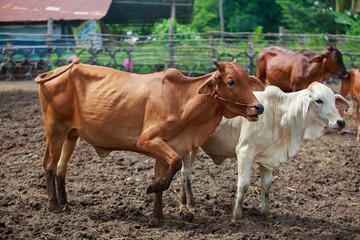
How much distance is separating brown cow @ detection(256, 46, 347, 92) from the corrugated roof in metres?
14.0

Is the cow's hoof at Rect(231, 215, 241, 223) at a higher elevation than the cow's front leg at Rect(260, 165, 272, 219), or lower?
lower

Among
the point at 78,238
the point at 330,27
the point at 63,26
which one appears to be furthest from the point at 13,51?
the point at 330,27

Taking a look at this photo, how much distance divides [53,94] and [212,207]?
95.2 inches

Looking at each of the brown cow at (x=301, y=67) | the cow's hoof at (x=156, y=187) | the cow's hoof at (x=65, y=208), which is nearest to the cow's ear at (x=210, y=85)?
the cow's hoof at (x=156, y=187)

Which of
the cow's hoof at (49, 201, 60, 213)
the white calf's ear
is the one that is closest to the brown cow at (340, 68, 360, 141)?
the white calf's ear

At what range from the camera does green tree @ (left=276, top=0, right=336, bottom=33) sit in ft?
93.2

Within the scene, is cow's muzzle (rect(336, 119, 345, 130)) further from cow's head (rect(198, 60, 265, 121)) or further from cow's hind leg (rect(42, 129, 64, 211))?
cow's hind leg (rect(42, 129, 64, 211))

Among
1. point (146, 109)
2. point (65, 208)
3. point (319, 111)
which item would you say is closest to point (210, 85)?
point (146, 109)

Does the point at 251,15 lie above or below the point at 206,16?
above

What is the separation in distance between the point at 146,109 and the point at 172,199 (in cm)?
160

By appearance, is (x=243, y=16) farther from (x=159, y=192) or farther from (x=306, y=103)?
(x=159, y=192)

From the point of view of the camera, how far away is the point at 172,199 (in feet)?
18.0

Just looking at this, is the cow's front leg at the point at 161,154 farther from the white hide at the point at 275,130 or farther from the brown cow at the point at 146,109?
the white hide at the point at 275,130

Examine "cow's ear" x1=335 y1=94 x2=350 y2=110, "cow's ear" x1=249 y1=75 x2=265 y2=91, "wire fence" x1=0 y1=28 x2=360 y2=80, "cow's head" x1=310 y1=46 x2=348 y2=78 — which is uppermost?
"cow's ear" x1=249 y1=75 x2=265 y2=91
